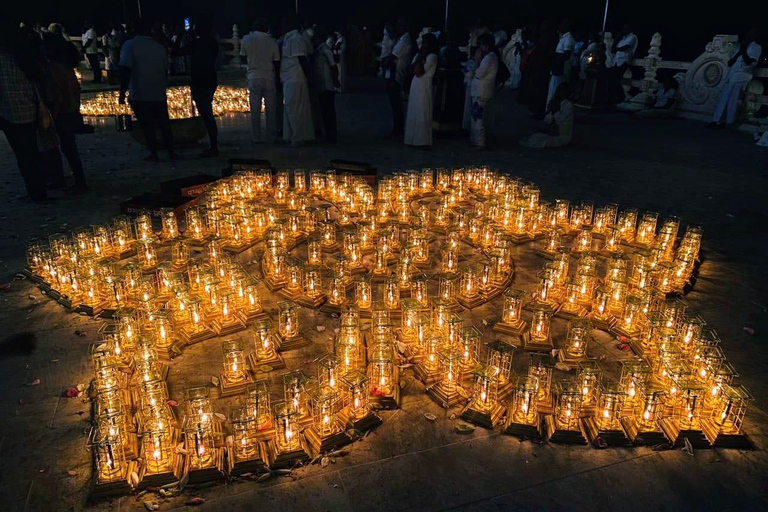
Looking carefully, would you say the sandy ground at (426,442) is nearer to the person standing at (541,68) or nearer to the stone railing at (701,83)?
the person standing at (541,68)

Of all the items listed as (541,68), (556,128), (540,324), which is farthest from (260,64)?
(540,324)

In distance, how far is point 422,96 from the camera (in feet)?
27.5

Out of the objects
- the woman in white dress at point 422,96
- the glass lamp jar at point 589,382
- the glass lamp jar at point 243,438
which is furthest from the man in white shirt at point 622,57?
the glass lamp jar at point 243,438

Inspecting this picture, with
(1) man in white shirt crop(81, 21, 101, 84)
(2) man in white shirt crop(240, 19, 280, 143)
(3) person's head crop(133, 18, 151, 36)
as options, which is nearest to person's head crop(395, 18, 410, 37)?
(2) man in white shirt crop(240, 19, 280, 143)

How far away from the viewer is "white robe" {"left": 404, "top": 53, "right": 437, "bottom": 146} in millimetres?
8266

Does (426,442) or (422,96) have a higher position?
(422,96)

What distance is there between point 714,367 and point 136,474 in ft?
9.43

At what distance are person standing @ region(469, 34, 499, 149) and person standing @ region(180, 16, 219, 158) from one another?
155 inches

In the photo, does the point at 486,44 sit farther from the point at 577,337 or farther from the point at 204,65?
the point at 577,337

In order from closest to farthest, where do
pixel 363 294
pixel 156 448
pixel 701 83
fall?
1. pixel 156 448
2. pixel 363 294
3. pixel 701 83

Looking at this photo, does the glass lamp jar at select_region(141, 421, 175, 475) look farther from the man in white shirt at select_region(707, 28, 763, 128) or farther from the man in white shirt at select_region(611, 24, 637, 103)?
the man in white shirt at select_region(611, 24, 637, 103)

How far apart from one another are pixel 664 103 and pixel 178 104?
11450mm

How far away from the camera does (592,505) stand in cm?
222

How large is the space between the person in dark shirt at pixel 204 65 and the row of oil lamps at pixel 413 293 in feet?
6.89
